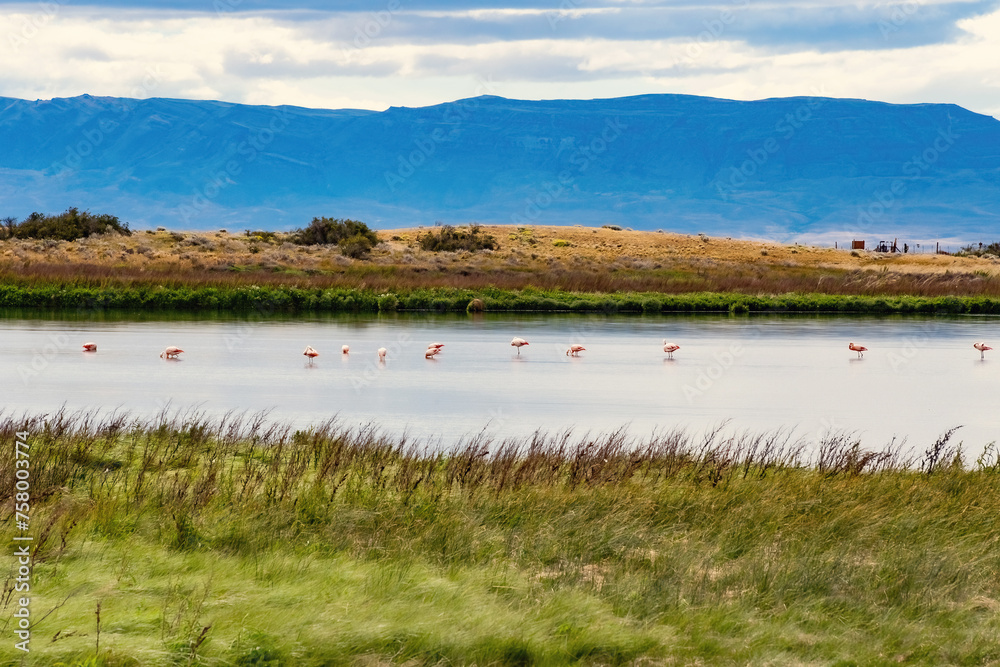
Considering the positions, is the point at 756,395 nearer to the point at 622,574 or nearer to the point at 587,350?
the point at 587,350

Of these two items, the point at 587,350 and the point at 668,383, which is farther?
the point at 587,350

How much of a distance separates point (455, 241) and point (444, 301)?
29093 mm

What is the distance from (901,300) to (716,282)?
29.2ft

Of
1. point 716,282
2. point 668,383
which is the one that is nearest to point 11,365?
point 668,383

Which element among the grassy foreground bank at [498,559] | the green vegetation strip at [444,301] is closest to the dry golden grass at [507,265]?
the green vegetation strip at [444,301]

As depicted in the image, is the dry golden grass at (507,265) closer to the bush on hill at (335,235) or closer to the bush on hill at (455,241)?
the bush on hill at (455,241)

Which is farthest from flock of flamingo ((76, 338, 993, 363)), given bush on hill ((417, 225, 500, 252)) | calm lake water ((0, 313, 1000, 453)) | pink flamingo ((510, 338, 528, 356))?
bush on hill ((417, 225, 500, 252))

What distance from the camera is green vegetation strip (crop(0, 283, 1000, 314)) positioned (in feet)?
140

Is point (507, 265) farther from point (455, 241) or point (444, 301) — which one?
point (444, 301)

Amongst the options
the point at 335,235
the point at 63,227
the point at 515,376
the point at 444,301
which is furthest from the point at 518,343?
the point at 63,227

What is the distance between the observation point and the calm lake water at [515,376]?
18.7 meters

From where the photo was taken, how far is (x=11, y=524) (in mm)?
8422

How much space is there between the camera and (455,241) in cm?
7431

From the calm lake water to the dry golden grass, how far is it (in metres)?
12.1
